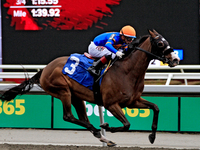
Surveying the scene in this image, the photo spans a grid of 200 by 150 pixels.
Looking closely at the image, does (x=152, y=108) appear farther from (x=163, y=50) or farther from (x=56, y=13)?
(x=56, y=13)

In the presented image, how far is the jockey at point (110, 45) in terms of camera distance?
5.42 m

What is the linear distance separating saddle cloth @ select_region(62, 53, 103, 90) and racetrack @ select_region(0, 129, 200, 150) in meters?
1.14

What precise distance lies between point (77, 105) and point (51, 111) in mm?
1785

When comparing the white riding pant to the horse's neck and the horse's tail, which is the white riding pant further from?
the horse's tail

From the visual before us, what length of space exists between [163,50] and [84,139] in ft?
8.57

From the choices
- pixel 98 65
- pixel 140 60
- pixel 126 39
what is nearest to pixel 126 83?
pixel 140 60

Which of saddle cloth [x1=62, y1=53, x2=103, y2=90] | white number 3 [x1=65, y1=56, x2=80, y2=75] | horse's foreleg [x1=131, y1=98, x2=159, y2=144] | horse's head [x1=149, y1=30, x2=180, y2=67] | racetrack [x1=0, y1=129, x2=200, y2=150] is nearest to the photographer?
horse's head [x1=149, y1=30, x2=180, y2=67]

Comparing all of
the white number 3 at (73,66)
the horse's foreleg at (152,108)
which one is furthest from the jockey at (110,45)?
the horse's foreleg at (152,108)

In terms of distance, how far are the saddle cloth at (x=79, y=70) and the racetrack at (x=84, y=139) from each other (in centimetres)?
114

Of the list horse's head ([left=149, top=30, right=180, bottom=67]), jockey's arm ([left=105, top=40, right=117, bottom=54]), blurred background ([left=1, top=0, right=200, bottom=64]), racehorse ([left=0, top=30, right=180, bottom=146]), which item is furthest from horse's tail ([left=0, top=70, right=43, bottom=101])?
blurred background ([left=1, top=0, right=200, bottom=64])

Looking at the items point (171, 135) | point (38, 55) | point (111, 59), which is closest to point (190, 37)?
point (171, 135)

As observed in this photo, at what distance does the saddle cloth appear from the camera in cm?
563

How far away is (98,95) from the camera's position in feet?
18.2

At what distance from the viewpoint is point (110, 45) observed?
17.6 feet
